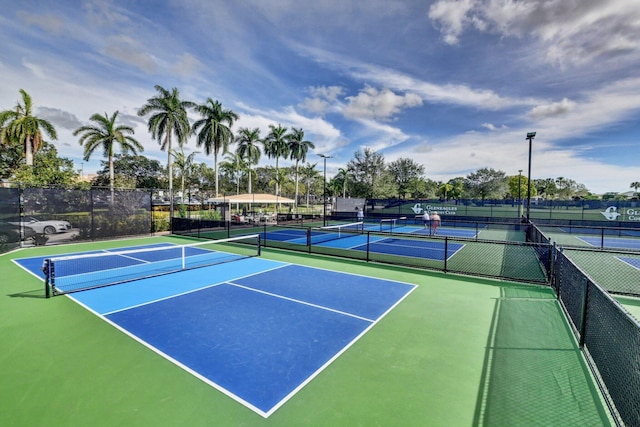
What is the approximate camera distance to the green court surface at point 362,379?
3623 millimetres

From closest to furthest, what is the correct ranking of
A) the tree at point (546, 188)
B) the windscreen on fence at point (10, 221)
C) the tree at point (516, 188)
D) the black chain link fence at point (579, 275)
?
the black chain link fence at point (579, 275) → the windscreen on fence at point (10, 221) → the tree at point (516, 188) → the tree at point (546, 188)

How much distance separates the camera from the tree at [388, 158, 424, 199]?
229 feet

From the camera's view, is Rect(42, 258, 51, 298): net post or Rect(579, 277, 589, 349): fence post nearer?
Rect(579, 277, 589, 349): fence post

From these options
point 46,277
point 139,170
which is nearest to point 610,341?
point 46,277

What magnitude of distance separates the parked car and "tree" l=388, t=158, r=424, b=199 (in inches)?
2481

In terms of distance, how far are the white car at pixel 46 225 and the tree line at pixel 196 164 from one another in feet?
20.8

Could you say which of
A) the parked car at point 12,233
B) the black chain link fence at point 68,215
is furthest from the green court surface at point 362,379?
the black chain link fence at point 68,215

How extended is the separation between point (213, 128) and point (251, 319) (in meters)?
37.0

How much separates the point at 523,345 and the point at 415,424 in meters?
3.27

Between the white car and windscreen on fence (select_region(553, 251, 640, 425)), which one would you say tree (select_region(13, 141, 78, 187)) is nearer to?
the white car

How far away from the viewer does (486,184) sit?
83.8 m

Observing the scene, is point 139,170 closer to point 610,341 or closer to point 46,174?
point 46,174

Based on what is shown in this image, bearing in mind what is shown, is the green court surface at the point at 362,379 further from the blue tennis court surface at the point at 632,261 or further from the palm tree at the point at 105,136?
the palm tree at the point at 105,136

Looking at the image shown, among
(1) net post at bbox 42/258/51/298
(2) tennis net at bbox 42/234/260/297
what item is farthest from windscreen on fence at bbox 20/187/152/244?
(1) net post at bbox 42/258/51/298
